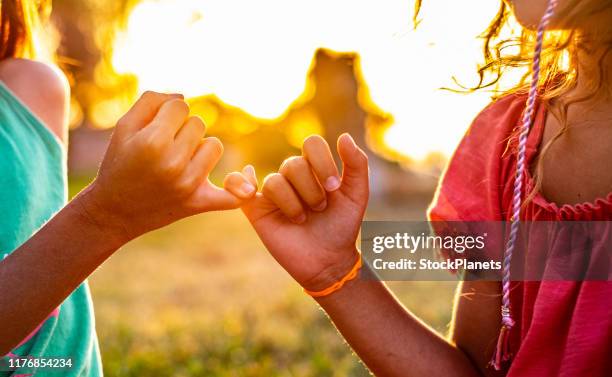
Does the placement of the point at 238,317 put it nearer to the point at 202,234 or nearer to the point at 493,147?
the point at 493,147

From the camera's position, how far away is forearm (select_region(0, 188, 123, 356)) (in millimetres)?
1447

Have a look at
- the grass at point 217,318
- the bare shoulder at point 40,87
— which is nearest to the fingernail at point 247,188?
the bare shoulder at point 40,87

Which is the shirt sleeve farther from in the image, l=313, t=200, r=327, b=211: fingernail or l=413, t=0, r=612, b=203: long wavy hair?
l=313, t=200, r=327, b=211: fingernail

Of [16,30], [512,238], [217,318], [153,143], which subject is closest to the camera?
[153,143]

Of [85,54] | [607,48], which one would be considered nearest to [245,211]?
[607,48]

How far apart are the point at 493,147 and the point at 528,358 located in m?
0.56

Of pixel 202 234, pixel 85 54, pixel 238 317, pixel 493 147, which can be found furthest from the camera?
pixel 85 54

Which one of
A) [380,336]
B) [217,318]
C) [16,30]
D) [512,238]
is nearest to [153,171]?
[380,336]

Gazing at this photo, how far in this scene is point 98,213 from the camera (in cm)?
143

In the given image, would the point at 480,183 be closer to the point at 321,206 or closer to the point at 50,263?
the point at 321,206

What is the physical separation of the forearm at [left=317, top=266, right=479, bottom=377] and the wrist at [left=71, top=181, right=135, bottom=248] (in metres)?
0.54

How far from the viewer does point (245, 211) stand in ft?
5.58

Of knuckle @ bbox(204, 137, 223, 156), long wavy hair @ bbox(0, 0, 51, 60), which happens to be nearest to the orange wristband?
knuckle @ bbox(204, 137, 223, 156)

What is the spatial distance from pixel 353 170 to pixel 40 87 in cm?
96
